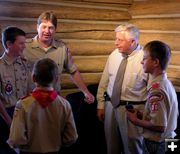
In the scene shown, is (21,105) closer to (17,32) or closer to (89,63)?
(17,32)

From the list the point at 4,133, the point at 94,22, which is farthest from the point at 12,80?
the point at 94,22

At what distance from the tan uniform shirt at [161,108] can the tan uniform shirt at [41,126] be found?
0.65 meters

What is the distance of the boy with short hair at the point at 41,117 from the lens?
2268 mm

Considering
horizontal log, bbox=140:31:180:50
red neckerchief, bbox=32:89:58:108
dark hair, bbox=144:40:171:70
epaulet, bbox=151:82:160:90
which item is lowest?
red neckerchief, bbox=32:89:58:108

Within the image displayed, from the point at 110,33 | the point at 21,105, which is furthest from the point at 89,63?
the point at 21,105

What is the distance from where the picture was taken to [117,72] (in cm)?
375

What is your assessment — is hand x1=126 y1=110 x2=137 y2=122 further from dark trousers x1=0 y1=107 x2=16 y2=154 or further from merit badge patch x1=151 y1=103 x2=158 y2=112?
dark trousers x1=0 y1=107 x2=16 y2=154

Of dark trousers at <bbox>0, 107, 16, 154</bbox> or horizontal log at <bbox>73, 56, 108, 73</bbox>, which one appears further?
horizontal log at <bbox>73, 56, 108, 73</bbox>

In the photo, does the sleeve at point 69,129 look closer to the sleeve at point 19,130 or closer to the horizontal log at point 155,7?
the sleeve at point 19,130

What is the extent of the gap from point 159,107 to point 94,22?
2.66 metres

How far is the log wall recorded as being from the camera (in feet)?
14.2

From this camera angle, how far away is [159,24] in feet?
15.5

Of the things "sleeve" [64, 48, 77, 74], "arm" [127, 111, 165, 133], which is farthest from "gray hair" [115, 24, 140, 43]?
"arm" [127, 111, 165, 133]

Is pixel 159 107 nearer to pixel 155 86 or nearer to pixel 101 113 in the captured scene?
pixel 155 86
